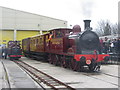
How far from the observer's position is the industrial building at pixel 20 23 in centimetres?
3981

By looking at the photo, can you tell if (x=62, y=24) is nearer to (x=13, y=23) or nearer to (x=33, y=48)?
(x=13, y=23)

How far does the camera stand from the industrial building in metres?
39.8

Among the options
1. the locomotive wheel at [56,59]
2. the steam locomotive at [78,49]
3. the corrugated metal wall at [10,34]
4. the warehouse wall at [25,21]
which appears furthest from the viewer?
the warehouse wall at [25,21]

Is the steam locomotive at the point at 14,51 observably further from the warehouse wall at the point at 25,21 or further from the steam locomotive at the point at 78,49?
the warehouse wall at the point at 25,21

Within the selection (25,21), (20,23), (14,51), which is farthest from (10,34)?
(14,51)

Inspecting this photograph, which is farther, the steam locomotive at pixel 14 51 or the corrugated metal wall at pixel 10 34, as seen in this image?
the corrugated metal wall at pixel 10 34

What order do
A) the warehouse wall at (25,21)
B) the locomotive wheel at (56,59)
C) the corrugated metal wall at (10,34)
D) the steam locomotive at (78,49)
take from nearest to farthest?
1. the steam locomotive at (78,49)
2. the locomotive wheel at (56,59)
3. the corrugated metal wall at (10,34)
4. the warehouse wall at (25,21)

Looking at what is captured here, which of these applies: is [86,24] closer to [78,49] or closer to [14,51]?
[78,49]

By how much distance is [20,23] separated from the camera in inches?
1585

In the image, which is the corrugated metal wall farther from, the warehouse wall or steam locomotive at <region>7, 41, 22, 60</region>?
steam locomotive at <region>7, 41, 22, 60</region>

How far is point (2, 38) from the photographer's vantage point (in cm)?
4012

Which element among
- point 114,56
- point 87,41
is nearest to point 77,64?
point 87,41

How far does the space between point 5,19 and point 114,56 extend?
25647mm

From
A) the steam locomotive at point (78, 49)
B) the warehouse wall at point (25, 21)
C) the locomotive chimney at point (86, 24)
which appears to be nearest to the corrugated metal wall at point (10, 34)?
the warehouse wall at point (25, 21)
